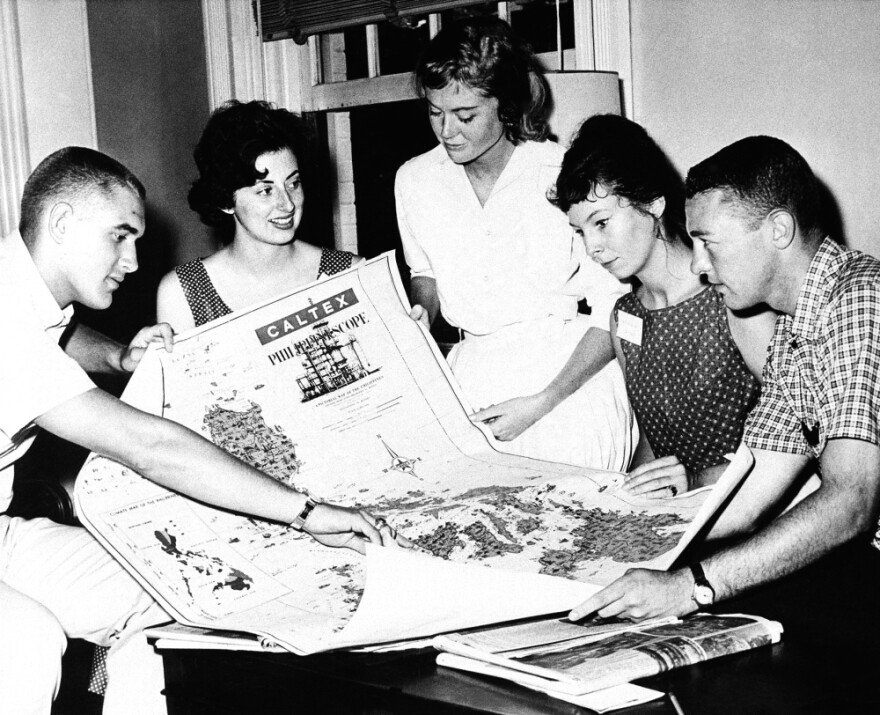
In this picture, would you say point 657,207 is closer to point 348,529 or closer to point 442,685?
point 348,529

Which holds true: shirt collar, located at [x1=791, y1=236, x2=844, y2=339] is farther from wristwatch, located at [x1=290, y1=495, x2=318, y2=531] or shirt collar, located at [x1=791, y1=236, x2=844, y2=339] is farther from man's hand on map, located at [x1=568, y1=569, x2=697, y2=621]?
wristwatch, located at [x1=290, y1=495, x2=318, y2=531]

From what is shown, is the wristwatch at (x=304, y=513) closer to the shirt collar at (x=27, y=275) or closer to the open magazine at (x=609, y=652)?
the open magazine at (x=609, y=652)

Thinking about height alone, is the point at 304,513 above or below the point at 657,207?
below

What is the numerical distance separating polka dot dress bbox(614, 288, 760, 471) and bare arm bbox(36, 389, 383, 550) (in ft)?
2.97

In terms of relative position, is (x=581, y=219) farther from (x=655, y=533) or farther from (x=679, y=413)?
(x=655, y=533)

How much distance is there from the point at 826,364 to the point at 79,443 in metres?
1.14

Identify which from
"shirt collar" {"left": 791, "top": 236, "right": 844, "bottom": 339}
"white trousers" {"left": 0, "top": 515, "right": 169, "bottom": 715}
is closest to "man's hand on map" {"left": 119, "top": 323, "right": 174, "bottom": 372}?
"white trousers" {"left": 0, "top": 515, "right": 169, "bottom": 715}

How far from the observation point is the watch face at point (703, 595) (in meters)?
1.20

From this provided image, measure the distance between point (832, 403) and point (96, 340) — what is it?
1.52m

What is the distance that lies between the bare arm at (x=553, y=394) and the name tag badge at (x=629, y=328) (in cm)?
7

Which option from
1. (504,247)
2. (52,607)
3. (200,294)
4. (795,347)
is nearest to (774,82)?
(504,247)

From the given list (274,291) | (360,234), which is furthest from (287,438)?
(360,234)

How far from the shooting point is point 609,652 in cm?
104

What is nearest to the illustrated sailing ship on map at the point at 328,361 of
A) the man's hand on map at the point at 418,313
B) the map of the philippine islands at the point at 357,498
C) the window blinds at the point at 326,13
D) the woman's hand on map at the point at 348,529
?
the map of the philippine islands at the point at 357,498
